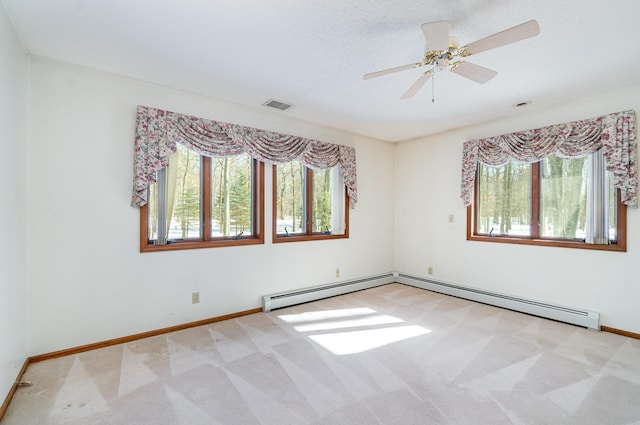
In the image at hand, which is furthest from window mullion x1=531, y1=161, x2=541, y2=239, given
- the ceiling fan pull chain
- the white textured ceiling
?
the ceiling fan pull chain

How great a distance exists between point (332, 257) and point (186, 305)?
2.08 meters

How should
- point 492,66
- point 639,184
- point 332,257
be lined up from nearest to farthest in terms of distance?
1. point 492,66
2. point 639,184
3. point 332,257

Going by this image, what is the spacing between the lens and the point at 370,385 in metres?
2.13

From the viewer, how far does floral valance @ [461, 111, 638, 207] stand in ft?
9.62

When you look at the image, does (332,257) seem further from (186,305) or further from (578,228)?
(578,228)

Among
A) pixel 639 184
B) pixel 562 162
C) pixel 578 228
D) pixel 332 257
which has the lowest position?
pixel 332 257

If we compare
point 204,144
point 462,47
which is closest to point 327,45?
point 462,47

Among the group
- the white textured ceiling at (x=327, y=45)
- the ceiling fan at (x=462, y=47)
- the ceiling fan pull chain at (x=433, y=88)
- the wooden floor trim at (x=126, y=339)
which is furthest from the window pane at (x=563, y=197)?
the wooden floor trim at (x=126, y=339)

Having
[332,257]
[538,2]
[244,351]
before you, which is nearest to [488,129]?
[538,2]

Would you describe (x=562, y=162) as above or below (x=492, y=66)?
below

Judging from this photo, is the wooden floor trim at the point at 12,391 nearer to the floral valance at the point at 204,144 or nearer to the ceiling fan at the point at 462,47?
the floral valance at the point at 204,144

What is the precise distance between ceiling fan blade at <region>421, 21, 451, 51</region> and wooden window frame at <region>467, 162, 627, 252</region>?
2.72 m

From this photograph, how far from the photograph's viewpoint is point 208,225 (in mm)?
3402

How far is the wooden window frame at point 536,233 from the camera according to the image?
3041 millimetres
